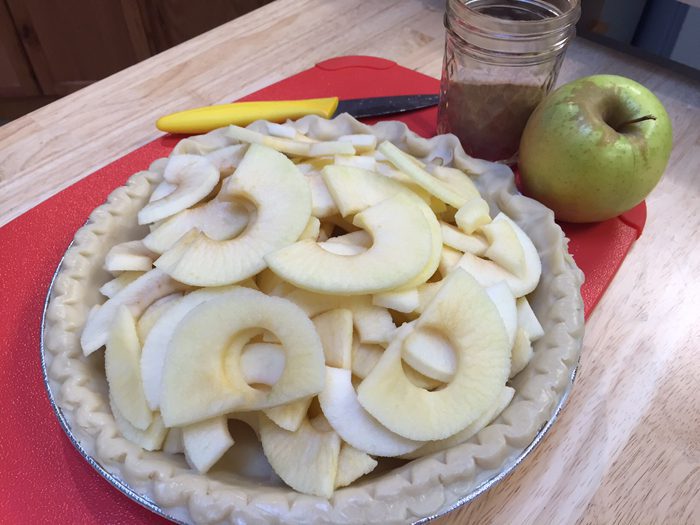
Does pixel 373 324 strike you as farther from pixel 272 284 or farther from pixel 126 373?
pixel 126 373

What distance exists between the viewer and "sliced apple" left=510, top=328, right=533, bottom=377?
71 cm

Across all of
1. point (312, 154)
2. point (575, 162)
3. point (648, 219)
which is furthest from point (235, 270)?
point (648, 219)

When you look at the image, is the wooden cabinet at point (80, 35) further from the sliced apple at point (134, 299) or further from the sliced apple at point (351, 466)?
the sliced apple at point (351, 466)

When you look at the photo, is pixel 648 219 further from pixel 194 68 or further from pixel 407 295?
pixel 194 68

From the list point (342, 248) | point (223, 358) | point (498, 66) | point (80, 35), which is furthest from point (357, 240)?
point (80, 35)

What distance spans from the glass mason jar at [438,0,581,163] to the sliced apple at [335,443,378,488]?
0.68 metres

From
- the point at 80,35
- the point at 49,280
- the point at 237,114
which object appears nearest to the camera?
the point at 49,280

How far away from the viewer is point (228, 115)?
1.15 meters

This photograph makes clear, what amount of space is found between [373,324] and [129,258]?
0.33 meters

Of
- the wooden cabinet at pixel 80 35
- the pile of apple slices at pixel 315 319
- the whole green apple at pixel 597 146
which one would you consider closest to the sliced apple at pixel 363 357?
the pile of apple slices at pixel 315 319

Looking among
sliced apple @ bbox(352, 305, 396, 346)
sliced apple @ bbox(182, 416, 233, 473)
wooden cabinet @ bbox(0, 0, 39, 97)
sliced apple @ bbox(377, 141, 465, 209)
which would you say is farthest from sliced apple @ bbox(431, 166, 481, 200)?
wooden cabinet @ bbox(0, 0, 39, 97)

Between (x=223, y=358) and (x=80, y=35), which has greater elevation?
(x=223, y=358)

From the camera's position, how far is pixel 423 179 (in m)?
0.81

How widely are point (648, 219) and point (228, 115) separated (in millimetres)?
804
